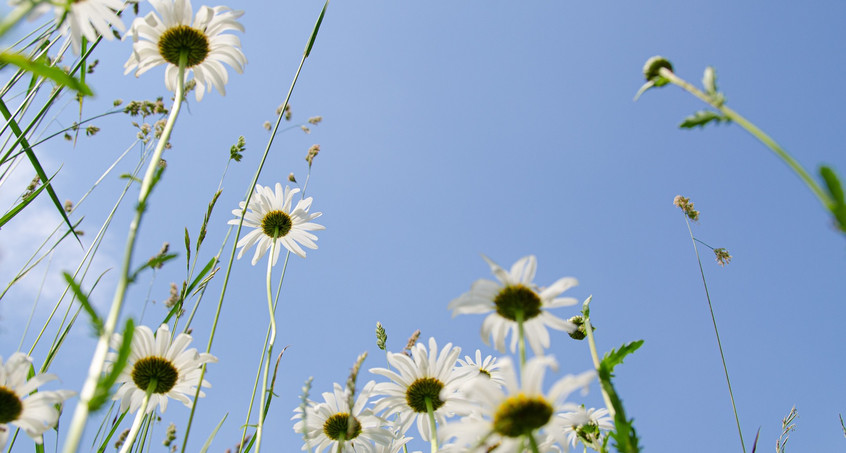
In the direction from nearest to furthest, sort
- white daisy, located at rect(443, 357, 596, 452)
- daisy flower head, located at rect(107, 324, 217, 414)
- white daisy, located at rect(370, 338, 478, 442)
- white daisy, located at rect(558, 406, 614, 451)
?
white daisy, located at rect(443, 357, 596, 452) < white daisy, located at rect(558, 406, 614, 451) < daisy flower head, located at rect(107, 324, 217, 414) < white daisy, located at rect(370, 338, 478, 442)

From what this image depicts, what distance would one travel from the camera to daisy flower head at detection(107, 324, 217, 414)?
1665 millimetres

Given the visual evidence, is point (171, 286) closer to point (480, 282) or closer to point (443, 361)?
point (443, 361)

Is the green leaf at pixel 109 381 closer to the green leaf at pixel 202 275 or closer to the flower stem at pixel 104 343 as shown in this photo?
the flower stem at pixel 104 343

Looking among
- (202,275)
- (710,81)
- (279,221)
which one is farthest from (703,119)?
(279,221)

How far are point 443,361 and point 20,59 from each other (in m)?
1.50

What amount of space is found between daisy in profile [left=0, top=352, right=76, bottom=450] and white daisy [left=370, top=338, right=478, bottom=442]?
929 millimetres

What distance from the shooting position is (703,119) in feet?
→ 2.71

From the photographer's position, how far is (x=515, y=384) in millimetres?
949

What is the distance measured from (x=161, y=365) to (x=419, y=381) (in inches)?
33.4

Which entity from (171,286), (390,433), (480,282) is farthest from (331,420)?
(480,282)

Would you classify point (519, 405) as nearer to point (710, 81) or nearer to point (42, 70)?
point (710, 81)

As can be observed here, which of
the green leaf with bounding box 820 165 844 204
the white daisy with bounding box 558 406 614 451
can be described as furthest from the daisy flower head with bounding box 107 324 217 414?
the green leaf with bounding box 820 165 844 204

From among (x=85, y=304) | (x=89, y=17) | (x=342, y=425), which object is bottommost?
(x=85, y=304)

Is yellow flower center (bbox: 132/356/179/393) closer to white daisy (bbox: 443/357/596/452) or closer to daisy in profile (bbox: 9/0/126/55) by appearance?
daisy in profile (bbox: 9/0/126/55)
